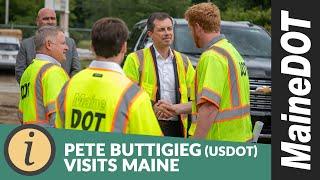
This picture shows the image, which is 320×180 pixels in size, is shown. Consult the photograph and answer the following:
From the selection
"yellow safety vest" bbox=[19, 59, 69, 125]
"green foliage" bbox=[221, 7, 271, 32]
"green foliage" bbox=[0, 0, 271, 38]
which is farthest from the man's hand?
"green foliage" bbox=[221, 7, 271, 32]

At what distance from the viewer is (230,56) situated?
548cm

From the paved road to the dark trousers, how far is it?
19.2ft

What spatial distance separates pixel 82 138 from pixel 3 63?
66.9 ft

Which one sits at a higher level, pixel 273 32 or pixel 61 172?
pixel 273 32

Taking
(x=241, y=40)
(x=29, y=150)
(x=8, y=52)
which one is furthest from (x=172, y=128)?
(x=8, y=52)

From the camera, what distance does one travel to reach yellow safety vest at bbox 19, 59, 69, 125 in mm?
5504

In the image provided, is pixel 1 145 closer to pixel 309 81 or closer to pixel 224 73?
pixel 224 73

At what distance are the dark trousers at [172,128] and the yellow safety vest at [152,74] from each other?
0.14ft

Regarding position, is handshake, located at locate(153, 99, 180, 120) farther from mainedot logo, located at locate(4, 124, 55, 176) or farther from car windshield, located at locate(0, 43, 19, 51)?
car windshield, located at locate(0, 43, 19, 51)

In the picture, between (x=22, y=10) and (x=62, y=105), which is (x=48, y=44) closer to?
(x=62, y=105)

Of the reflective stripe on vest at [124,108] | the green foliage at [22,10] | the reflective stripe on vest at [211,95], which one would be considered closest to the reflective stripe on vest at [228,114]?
the reflective stripe on vest at [211,95]

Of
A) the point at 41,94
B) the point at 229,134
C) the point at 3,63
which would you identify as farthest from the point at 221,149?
the point at 3,63

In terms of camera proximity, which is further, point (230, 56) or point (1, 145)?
point (230, 56)

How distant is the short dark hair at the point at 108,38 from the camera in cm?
444
